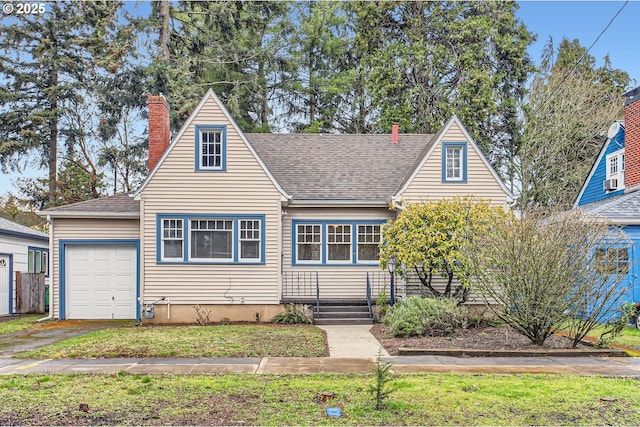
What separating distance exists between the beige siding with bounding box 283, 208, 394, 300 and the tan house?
32 mm

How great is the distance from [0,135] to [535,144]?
28547mm

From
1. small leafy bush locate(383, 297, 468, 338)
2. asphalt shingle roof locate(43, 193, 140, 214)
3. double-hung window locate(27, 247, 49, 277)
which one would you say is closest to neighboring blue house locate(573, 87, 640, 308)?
small leafy bush locate(383, 297, 468, 338)

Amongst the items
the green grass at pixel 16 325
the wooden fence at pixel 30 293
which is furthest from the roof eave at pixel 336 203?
the wooden fence at pixel 30 293

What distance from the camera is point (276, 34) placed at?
31.8 metres

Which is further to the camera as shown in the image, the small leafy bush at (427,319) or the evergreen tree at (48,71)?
the evergreen tree at (48,71)

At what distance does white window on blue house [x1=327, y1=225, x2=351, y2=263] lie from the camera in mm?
17109

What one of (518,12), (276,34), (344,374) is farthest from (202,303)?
(518,12)

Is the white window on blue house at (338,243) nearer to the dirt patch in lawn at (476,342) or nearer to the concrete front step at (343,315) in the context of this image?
the concrete front step at (343,315)

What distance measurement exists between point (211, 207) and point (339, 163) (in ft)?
17.0

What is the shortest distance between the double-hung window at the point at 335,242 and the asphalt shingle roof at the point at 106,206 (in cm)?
520

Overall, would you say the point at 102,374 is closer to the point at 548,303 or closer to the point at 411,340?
the point at 411,340

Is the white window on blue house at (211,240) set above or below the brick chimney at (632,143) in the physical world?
below

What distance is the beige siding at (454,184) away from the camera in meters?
16.5

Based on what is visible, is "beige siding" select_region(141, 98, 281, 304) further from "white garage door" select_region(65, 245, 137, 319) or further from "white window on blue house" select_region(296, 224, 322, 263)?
"white garage door" select_region(65, 245, 137, 319)
